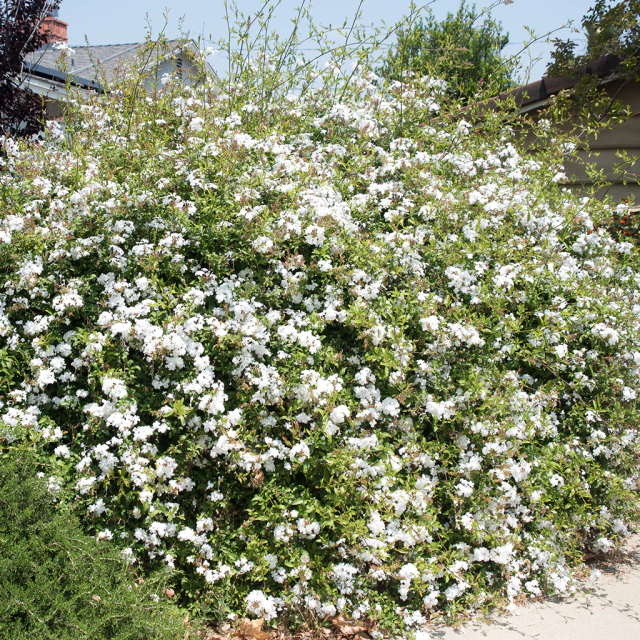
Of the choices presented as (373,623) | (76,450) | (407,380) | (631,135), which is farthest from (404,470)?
(631,135)

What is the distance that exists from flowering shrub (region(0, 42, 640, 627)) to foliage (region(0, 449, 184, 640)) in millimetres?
150

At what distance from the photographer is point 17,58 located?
8.13 m

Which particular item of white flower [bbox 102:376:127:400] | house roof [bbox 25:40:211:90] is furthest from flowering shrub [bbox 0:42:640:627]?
house roof [bbox 25:40:211:90]

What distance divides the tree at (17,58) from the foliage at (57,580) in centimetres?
629

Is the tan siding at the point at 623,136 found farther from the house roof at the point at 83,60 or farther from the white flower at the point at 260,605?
the white flower at the point at 260,605

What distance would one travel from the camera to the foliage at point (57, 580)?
7.77 ft

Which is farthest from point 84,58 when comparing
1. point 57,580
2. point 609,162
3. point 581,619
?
point 581,619

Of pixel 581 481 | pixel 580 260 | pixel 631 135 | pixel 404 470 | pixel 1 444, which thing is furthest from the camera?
pixel 631 135

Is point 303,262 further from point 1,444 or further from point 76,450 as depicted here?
point 1,444

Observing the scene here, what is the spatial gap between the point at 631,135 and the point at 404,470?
5.73 meters

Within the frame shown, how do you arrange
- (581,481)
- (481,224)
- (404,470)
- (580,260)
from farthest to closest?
(580,260), (481,224), (581,481), (404,470)

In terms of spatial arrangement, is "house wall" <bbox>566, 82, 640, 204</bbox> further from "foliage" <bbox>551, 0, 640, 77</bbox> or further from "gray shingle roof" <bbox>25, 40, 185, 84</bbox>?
"gray shingle roof" <bbox>25, 40, 185, 84</bbox>

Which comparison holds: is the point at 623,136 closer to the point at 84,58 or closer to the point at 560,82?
the point at 560,82

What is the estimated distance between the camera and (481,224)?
4410mm
